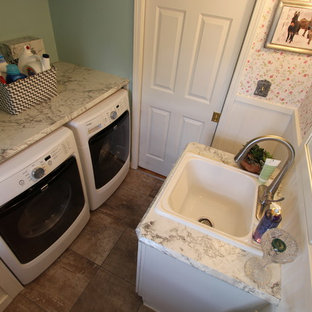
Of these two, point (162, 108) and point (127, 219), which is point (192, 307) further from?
point (162, 108)

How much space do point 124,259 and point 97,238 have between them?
0.28 meters

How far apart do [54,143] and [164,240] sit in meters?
0.77

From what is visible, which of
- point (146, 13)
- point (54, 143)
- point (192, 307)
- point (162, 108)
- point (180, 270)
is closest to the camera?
point (180, 270)

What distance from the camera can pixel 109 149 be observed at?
1.72 m

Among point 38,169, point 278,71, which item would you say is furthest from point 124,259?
point 278,71

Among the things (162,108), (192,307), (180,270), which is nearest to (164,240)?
(180,270)

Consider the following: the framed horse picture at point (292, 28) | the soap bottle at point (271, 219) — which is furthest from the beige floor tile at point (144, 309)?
the framed horse picture at point (292, 28)

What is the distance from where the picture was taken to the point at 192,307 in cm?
106

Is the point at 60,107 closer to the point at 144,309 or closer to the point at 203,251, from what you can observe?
the point at 203,251

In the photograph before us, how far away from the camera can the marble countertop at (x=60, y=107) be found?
1.11 m

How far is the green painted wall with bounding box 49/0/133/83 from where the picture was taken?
159 centimetres

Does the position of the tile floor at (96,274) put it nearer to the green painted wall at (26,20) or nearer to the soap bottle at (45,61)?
the soap bottle at (45,61)

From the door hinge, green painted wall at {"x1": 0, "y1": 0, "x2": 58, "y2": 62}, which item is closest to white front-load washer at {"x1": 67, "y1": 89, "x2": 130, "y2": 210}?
the door hinge

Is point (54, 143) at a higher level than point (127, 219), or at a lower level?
higher
